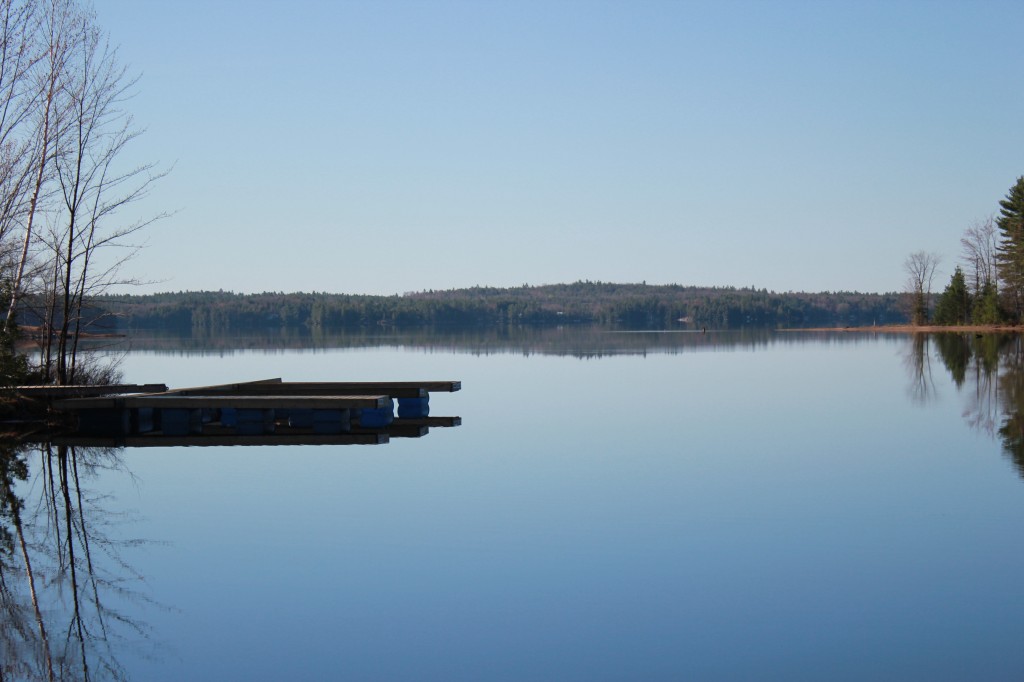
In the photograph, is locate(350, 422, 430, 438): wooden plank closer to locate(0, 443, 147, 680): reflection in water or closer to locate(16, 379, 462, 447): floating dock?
locate(16, 379, 462, 447): floating dock

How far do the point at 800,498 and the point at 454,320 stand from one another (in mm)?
133807

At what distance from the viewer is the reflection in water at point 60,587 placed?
523cm

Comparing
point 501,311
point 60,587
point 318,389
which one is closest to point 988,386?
point 318,389

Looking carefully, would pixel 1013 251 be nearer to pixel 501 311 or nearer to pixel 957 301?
pixel 957 301

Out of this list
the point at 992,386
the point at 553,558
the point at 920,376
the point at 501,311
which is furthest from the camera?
the point at 501,311

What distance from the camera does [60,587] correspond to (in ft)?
21.3

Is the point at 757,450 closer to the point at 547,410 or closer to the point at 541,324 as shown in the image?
the point at 547,410

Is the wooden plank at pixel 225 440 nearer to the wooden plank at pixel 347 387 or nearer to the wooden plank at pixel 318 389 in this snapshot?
the wooden plank at pixel 347 387

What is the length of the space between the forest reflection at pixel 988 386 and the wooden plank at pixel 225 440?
805 cm

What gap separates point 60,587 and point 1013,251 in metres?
67.0

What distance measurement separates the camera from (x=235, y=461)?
12.2 meters

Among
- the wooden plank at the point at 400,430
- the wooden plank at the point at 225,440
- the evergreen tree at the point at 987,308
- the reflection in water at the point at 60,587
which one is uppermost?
the evergreen tree at the point at 987,308

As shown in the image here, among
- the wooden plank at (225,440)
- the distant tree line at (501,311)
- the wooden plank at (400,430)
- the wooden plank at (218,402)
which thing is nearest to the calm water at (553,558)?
the wooden plank at (225,440)

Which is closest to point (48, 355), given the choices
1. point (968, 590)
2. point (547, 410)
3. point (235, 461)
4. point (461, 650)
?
point (235, 461)
